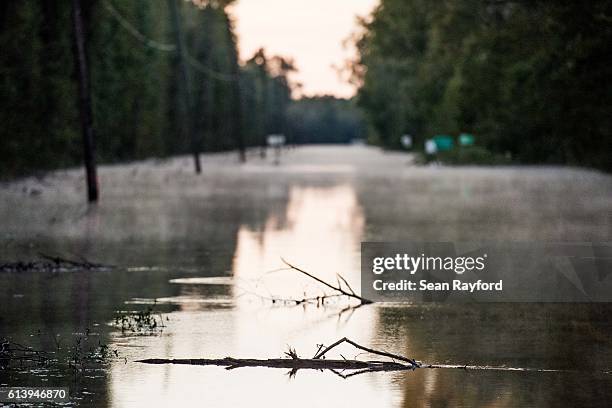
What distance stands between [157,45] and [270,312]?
239 feet

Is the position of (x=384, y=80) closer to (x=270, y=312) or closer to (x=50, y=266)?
(x=50, y=266)

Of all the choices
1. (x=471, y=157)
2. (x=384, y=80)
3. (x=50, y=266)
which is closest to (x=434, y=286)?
(x=50, y=266)

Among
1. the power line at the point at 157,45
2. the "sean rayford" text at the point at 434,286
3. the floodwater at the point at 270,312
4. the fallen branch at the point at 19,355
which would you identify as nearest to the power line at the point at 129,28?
the power line at the point at 157,45

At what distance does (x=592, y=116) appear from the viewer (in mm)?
43062

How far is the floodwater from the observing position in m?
10.1

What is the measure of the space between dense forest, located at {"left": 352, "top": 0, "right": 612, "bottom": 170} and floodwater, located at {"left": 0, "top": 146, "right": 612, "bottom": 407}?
450cm

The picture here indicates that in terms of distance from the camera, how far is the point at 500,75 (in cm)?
7412

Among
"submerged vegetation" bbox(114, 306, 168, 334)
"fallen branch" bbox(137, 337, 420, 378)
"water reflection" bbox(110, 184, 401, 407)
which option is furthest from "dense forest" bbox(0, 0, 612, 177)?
"fallen branch" bbox(137, 337, 420, 378)

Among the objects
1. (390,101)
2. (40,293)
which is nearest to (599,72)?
(40,293)

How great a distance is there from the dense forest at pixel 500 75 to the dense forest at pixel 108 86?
13.1 m

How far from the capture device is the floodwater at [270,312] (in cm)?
1012

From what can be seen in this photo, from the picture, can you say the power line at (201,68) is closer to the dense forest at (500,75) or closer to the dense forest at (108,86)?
the dense forest at (108,86)
